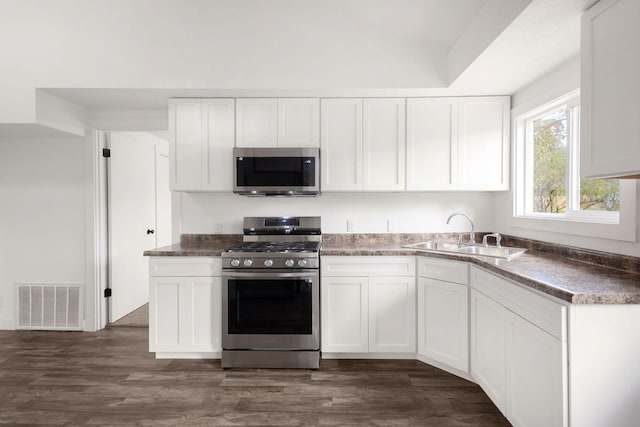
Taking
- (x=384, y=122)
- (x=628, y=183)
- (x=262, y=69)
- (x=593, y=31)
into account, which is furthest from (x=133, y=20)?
(x=628, y=183)

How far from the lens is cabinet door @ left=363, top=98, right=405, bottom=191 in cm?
309

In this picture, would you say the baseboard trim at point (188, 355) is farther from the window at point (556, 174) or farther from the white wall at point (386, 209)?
the window at point (556, 174)

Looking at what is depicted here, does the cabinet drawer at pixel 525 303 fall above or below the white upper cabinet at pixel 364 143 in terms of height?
below

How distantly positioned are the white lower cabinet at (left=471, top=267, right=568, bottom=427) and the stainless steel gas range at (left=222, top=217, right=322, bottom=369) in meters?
1.19

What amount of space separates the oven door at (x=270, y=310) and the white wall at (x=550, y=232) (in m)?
1.78

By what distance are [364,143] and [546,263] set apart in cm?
165

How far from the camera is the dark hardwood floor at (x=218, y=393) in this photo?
2135 mm

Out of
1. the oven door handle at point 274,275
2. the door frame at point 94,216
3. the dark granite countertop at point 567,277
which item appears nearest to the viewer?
the dark granite countertop at point 567,277

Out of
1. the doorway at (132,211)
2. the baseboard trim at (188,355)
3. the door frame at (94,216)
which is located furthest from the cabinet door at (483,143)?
the doorway at (132,211)

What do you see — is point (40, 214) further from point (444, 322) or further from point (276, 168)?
point (444, 322)

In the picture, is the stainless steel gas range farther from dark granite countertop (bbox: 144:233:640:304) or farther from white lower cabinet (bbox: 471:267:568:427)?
white lower cabinet (bbox: 471:267:568:427)

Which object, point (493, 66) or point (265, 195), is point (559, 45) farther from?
point (265, 195)

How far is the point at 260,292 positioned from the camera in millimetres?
2775

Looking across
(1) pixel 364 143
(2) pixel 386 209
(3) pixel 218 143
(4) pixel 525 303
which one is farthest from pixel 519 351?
(3) pixel 218 143
